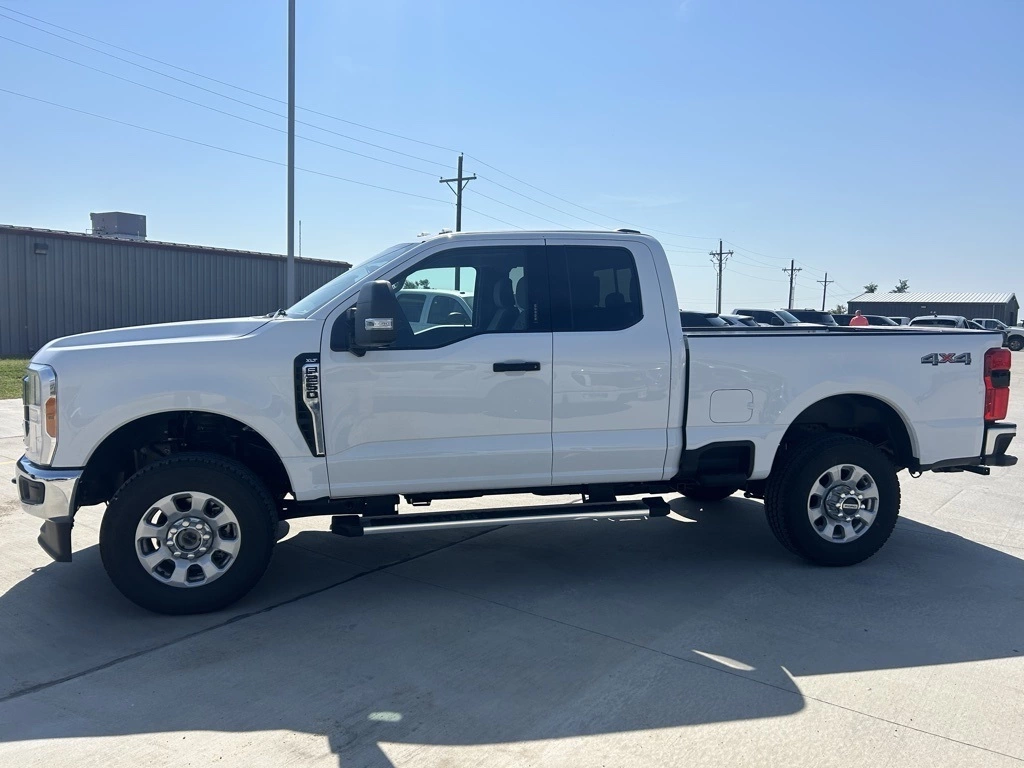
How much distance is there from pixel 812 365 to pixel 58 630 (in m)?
4.72

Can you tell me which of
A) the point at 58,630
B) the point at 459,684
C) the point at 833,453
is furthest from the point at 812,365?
the point at 58,630

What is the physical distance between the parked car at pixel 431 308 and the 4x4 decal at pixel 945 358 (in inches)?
122

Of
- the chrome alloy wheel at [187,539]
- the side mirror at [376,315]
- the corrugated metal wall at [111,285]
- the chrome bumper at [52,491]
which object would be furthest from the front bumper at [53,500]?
the corrugated metal wall at [111,285]

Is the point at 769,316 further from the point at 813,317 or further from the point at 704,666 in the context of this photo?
the point at 704,666

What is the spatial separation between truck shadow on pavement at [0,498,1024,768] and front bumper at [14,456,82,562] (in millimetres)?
428

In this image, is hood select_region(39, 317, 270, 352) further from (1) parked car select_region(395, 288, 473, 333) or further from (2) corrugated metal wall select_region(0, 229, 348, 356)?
(2) corrugated metal wall select_region(0, 229, 348, 356)

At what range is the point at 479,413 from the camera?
16.4ft

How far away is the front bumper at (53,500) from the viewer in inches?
178

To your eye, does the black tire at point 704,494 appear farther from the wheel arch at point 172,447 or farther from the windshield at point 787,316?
the windshield at point 787,316

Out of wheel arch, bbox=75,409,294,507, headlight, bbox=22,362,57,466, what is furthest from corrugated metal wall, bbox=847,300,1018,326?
headlight, bbox=22,362,57,466

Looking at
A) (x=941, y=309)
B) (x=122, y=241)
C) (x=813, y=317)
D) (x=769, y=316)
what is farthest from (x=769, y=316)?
(x=941, y=309)

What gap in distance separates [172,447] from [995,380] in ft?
17.9

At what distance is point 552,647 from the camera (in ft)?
14.1

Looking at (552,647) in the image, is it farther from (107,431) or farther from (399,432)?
(107,431)
